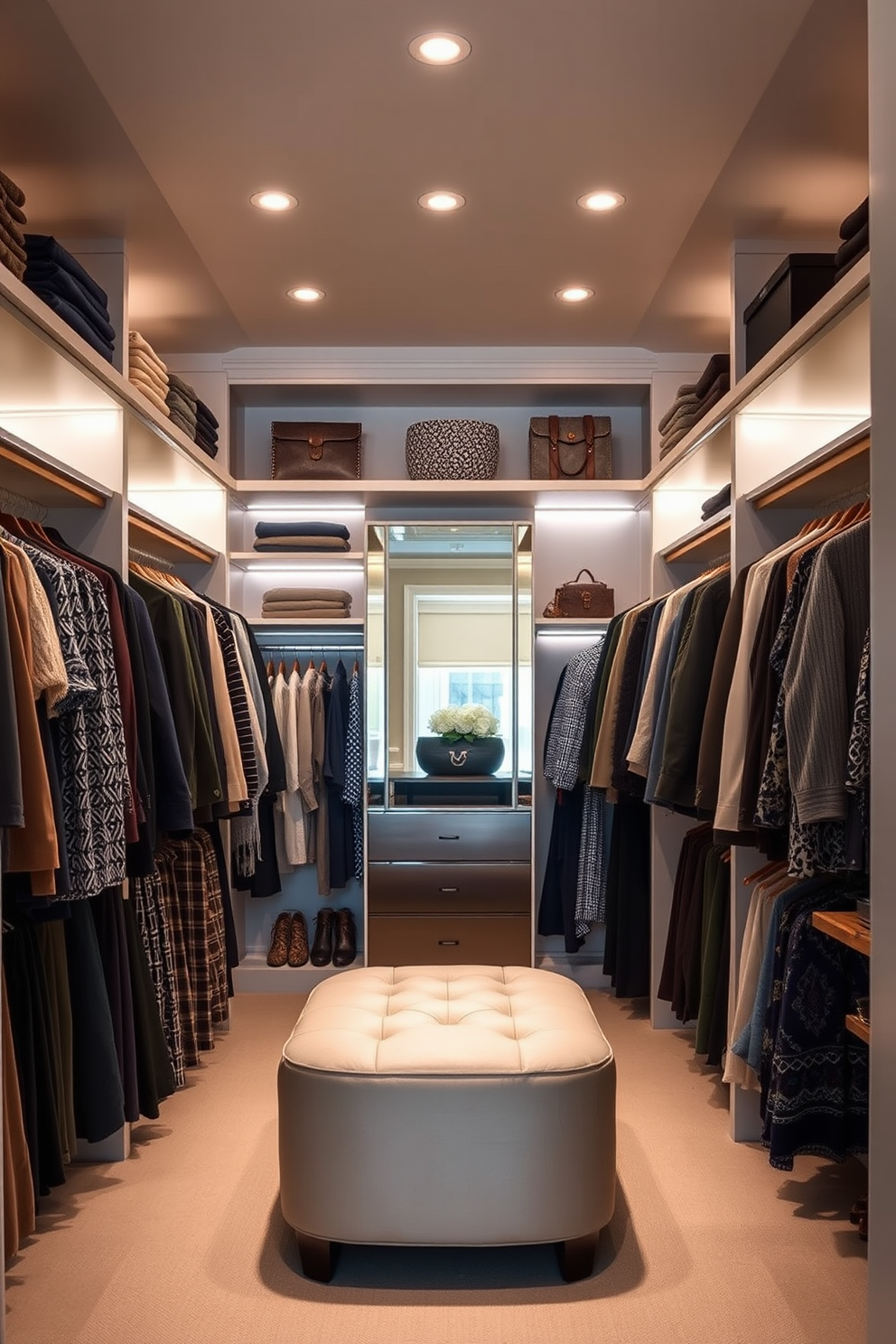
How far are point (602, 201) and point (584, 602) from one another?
1.93 meters

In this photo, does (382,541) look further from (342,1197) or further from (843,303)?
(342,1197)

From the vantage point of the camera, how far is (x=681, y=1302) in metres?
2.42

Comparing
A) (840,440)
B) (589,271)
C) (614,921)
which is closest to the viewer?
(840,440)

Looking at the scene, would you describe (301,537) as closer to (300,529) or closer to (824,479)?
(300,529)

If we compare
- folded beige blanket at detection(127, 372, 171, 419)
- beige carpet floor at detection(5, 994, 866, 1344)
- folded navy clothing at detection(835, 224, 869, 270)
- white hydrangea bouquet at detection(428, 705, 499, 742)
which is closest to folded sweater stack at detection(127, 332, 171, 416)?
folded beige blanket at detection(127, 372, 171, 419)

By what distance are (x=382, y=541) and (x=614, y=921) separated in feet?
6.10

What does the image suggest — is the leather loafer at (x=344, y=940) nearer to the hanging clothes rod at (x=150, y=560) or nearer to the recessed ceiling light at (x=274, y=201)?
the hanging clothes rod at (x=150, y=560)

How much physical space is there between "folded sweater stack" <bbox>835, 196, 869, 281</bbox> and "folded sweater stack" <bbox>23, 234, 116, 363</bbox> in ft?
6.15

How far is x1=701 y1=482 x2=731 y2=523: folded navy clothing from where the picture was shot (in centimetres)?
356

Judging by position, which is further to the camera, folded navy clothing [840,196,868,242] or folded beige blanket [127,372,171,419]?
folded beige blanket [127,372,171,419]

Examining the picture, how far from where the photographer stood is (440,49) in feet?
8.52

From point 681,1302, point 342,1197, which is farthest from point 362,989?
point 681,1302

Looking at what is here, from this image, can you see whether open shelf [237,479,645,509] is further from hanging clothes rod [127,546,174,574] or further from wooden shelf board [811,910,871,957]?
wooden shelf board [811,910,871,957]

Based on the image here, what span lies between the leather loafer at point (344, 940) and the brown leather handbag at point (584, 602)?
5.32 feet
